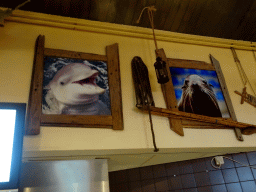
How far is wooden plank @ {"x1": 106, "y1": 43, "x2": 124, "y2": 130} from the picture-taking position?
2863mm

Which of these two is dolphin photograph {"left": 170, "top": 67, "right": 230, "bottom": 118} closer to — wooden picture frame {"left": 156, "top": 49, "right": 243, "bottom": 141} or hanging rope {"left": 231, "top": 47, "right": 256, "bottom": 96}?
wooden picture frame {"left": 156, "top": 49, "right": 243, "bottom": 141}

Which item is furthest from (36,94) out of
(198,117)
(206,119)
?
(206,119)

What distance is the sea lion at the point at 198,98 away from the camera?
11.0 feet

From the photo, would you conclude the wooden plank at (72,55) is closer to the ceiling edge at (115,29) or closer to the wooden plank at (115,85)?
the wooden plank at (115,85)

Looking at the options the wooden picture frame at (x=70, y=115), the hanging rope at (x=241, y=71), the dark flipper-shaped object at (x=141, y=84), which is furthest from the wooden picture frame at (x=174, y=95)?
the wooden picture frame at (x=70, y=115)

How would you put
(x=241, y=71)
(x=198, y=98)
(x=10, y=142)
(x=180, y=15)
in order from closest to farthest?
(x=10, y=142)
(x=198, y=98)
(x=180, y=15)
(x=241, y=71)

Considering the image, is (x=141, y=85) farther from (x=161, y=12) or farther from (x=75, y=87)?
(x=161, y=12)

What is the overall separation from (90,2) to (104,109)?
157 centimetres

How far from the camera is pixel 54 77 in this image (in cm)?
289

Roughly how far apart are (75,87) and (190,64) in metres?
1.84

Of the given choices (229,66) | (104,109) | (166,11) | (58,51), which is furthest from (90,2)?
(229,66)

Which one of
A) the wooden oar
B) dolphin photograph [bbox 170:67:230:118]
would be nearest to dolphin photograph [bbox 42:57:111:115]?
the wooden oar

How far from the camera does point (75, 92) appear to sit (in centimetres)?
288

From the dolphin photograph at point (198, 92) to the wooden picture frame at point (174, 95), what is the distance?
6cm
